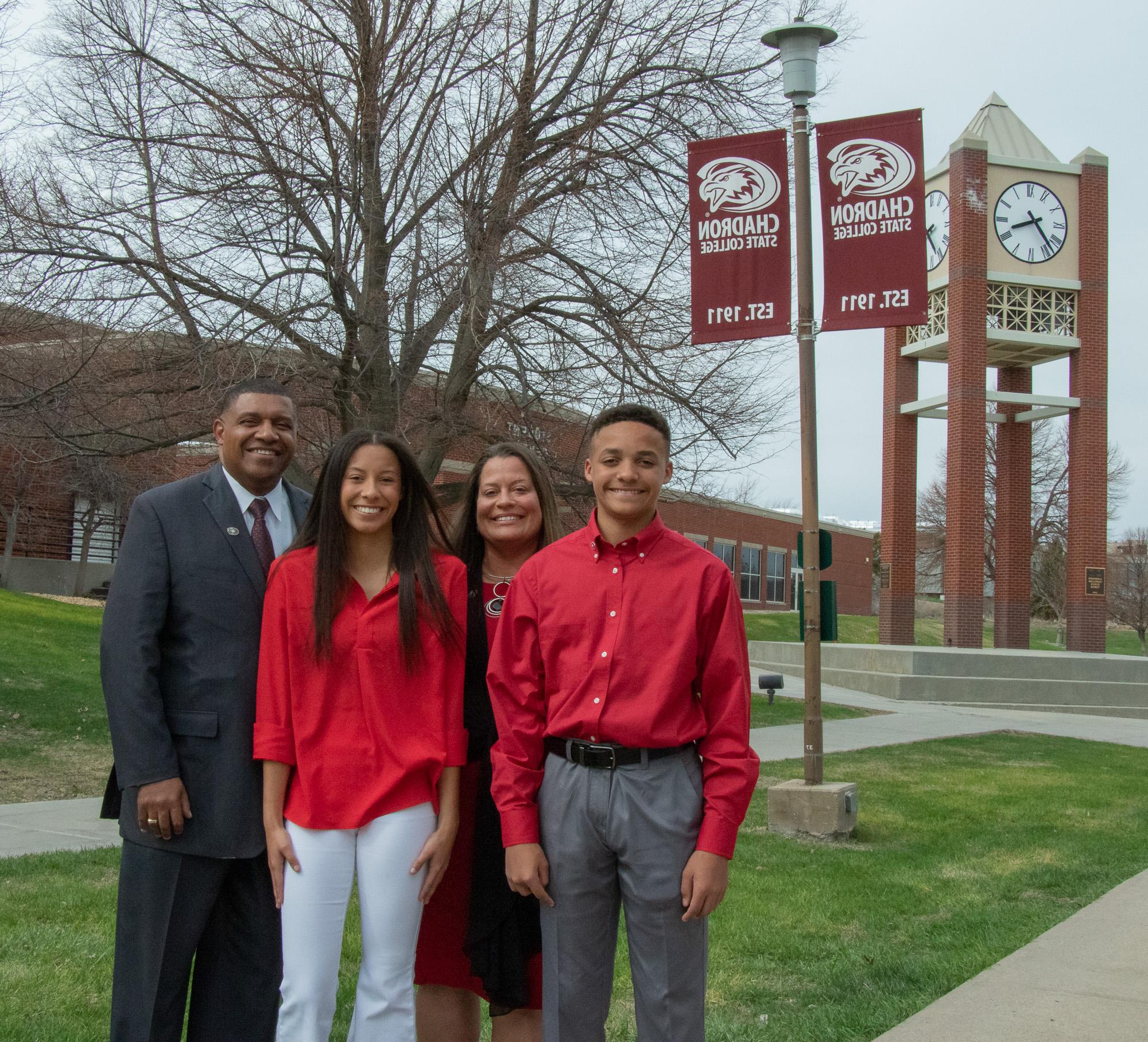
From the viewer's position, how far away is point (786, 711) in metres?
17.3

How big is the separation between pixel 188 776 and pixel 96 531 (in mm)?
37269

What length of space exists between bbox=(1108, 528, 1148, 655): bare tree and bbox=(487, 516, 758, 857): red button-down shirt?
50374 mm

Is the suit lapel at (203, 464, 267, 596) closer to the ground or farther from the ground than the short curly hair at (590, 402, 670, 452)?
closer to the ground

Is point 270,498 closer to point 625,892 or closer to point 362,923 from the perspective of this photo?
point 362,923

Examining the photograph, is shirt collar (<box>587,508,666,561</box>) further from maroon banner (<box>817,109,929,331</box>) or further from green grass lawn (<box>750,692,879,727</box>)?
green grass lawn (<box>750,692,879,727</box>)

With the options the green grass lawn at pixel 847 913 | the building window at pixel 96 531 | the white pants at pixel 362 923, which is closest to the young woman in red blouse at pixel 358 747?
the white pants at pixel 362 923

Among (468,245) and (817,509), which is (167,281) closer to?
(468,245)

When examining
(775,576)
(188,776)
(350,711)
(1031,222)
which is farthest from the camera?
(775,576)

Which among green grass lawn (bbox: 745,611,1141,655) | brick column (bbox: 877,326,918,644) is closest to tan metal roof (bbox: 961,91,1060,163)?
brick column (bbox: 877,326,918,644)

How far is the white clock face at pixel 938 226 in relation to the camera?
2572 cm

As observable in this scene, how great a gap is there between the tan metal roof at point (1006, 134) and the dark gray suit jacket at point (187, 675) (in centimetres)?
2598

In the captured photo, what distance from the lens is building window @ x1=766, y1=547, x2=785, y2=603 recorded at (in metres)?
61.2

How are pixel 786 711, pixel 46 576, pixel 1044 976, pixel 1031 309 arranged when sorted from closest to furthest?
pixel 1044 976 → pixel 786 711 → pixel 1031 309 → pixel 46 576

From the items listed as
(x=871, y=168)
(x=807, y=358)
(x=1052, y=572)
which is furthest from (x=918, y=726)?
(x=1052, y=572)
